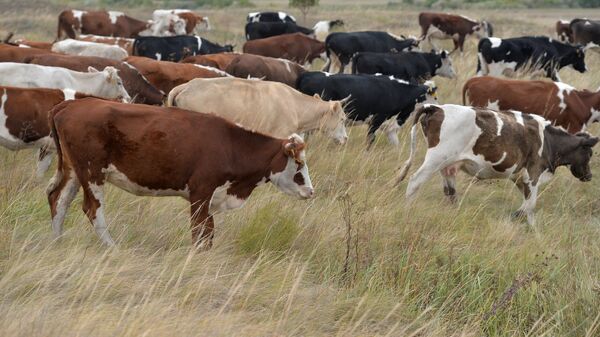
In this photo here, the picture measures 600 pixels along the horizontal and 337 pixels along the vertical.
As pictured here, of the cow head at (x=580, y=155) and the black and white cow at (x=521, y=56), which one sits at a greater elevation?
the cow head at (x=580, y=155)

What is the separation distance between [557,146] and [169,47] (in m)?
9.98

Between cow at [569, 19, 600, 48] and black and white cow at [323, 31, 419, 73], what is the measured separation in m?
7.48

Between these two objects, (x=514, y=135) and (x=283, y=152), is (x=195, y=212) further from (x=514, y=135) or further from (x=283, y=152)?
(x=514, y=135)

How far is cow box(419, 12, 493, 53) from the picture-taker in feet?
84.1

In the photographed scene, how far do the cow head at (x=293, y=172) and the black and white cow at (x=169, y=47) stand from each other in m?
10.5

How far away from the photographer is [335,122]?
10.6 meters

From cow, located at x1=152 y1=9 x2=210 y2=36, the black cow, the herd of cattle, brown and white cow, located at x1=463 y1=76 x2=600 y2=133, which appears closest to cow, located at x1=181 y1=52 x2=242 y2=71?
the herd of cattle

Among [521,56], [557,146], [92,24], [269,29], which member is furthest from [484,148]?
[92,24]

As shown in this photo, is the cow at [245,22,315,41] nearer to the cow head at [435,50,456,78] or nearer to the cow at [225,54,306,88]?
the cow head at [435,50,456,78]

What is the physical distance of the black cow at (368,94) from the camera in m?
12.2

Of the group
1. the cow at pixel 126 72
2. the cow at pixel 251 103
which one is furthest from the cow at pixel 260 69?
the cow at pixel 251 103

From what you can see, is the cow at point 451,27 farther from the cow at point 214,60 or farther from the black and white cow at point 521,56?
the cow at point 214,60

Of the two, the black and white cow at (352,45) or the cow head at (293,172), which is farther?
the black and white cow at (352,45)

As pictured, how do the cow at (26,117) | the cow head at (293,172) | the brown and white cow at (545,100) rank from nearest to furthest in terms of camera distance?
the cow head at (293,172) < the cow at (26,117) < the brown and white cow at (545,100)
